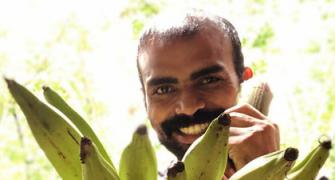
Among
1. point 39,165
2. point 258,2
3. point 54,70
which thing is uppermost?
point 258,2

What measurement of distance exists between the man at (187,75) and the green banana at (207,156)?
0.54 metres

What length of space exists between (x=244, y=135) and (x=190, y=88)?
43 centimetres

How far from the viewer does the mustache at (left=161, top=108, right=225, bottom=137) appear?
147cm

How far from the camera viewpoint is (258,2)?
25.3 ft

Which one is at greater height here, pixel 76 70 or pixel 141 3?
pixel 141 3

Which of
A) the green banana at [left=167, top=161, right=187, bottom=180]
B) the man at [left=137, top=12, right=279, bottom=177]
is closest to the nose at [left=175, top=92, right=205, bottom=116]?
the man at [left=137, top=12, right=279, bottom=177]

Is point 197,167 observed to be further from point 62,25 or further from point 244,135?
point 62,25

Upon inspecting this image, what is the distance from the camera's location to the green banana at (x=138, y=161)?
86 cm

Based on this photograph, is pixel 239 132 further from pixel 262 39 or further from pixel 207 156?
pixel 262 39

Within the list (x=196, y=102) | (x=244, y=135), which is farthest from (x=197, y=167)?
(x=196, y=102)

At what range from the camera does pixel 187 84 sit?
5.03 ft

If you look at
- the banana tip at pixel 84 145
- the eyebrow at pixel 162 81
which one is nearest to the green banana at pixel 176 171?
the banana tip at pixel 84 145

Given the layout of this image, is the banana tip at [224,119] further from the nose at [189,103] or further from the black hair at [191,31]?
the black hair at [191,31]

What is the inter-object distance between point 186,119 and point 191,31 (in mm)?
346
